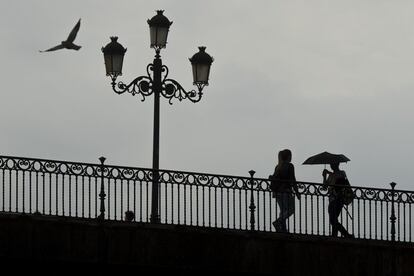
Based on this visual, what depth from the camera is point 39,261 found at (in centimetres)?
8350

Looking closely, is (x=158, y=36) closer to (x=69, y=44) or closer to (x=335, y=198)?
(x=69, y=44)

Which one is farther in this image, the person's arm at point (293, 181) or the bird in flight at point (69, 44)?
the bird in flight at point (69, 44)

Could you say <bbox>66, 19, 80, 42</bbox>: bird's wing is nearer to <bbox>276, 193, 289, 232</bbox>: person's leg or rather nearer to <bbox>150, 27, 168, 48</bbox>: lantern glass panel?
<bbox>150, 27, 168, 48</bbox>: lantern glass panel

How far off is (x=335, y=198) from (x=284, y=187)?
0.95 meters

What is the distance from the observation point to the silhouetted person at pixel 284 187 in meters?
84.9

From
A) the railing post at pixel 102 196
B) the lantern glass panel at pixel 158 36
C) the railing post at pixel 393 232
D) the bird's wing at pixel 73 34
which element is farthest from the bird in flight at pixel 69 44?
the railing post at pixel 393 232

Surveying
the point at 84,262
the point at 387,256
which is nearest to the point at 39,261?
the point at 84,262

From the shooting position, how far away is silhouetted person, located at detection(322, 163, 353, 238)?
280 feet

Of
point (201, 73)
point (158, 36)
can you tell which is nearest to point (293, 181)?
point (201, 73)

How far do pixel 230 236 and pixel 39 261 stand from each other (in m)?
3.46

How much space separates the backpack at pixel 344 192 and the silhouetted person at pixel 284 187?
817 millimetres

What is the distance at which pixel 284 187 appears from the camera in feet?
280

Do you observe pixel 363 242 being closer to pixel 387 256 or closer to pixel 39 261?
pixel 387 256

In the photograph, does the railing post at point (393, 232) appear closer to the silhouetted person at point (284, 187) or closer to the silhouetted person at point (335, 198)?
the silhouetted person at point (335, 198)
